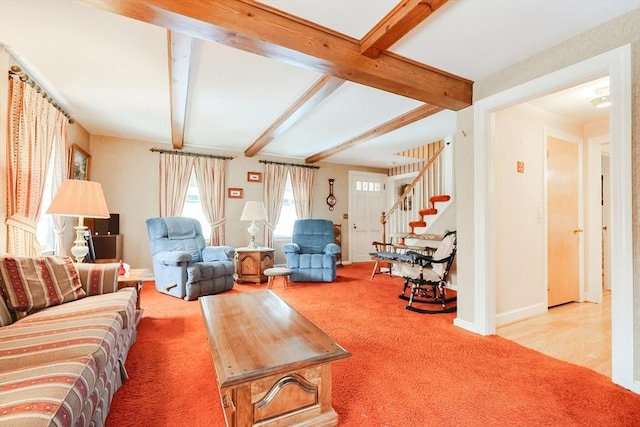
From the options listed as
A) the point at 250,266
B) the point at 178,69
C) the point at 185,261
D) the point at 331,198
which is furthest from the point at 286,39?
the point at 331,198

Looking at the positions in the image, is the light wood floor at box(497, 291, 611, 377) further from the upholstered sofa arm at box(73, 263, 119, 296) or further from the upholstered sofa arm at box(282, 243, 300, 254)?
the upholstered sofa arm at box(73, 263, 119, 296)

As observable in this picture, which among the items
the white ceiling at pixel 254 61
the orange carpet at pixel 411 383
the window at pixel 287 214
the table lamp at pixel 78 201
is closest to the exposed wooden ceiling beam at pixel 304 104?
the white ceiling at pixel 254 61

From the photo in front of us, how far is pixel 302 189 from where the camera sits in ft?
20.3

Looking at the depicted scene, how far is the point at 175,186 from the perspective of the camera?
5.00m

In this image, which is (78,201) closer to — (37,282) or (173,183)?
(37,282)

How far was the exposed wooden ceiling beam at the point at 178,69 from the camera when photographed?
2041mm

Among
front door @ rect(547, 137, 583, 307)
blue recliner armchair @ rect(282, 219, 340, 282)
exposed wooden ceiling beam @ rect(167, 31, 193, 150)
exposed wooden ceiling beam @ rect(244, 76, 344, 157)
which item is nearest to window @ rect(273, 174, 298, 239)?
blue recliner armchair @ rect(282, 219, 340, 282)

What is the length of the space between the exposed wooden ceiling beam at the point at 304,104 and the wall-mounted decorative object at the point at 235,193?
1.33m

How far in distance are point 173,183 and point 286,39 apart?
13.0 feet

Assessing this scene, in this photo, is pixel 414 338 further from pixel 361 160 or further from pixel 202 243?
pixel 361 160

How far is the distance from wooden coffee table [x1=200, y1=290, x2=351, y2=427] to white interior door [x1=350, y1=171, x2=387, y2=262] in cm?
536

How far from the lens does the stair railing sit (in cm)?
484

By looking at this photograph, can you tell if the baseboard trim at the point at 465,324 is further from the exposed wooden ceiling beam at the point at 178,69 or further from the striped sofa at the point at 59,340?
the exposed wooden ceiling beam at the point at 178,69

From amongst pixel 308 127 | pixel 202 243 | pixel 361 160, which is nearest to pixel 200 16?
pixel 308 127
